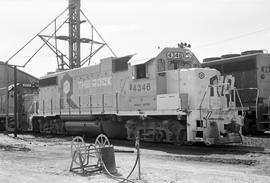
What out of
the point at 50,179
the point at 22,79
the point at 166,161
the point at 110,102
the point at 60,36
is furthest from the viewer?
the point at 22,79

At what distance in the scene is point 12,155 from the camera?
518 inches

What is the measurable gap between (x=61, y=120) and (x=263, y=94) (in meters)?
10.9

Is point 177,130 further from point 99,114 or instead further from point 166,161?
point 99,114

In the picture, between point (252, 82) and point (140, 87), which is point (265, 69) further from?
point (140, 87)

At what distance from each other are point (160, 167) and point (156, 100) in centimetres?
545

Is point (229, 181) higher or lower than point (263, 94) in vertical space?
lower

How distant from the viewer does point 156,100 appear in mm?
14906

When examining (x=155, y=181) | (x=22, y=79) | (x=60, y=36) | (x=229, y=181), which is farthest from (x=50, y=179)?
(x=22, y=79)

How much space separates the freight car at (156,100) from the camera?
533 inches

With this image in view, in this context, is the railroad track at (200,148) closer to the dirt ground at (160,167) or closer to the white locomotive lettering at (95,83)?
the dirt ground at (160,167)

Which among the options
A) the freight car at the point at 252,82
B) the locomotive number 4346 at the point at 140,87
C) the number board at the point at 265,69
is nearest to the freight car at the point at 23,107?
the locomotive number 4346 at the point at 140,87

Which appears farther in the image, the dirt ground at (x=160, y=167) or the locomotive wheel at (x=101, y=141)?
the locomotive wheel at (x=101, y=141)

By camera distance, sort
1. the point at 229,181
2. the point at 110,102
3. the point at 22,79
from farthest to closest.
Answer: the point at 22,79 → the point at 110,102 → the point at 229,181

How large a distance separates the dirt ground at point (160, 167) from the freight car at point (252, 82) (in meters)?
6.06
